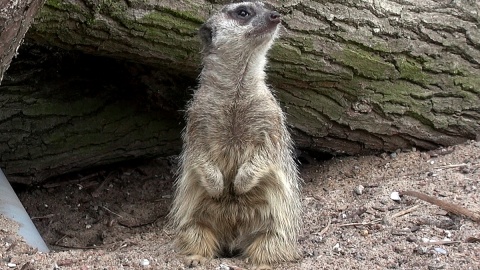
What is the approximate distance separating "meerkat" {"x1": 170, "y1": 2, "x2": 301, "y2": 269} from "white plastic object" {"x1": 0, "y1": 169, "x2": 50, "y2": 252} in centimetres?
76

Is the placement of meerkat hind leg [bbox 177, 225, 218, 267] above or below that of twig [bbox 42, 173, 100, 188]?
above

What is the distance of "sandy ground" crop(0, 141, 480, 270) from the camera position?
306 cm

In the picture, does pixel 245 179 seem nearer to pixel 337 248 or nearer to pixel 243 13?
pixel 337 248

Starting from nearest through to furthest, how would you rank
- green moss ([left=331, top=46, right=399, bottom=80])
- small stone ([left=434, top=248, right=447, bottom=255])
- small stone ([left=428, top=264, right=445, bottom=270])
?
small stone ([left=428, top=264, right=445, bottom=270]) → small stone ([left=434, top=248, right=447, bottom=255]) → green moss ([left=331, top=46, right=399, bottom=80])

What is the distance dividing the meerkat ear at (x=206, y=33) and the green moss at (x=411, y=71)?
1304mm

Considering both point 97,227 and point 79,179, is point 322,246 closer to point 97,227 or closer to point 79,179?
point 97,227

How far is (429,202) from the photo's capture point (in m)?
3.53

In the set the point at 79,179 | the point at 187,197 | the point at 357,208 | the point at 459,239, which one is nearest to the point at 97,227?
the point at 79,179

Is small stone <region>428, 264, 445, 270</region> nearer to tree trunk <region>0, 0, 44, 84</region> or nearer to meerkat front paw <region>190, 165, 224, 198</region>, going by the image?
meerkat front paw <region>190, 165, 224, 198</region>

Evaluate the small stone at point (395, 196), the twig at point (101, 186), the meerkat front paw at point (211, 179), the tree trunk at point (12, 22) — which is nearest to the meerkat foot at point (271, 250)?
the meerkat front paw at point (211, 179)

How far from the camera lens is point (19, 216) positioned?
368 cm

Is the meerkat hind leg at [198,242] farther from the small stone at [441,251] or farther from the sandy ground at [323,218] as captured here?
the small stone at [441,251]

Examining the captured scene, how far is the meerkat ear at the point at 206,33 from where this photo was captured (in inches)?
133

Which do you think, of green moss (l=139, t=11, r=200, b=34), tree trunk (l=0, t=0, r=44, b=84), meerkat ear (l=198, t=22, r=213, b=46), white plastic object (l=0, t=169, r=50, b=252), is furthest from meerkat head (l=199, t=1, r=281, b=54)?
white plastic object (l=0, t=169, r=50, b=252)
